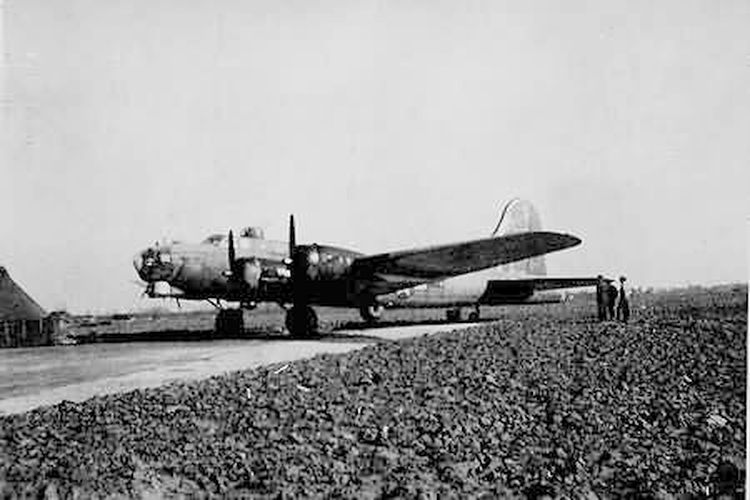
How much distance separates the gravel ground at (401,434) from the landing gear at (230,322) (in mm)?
7678

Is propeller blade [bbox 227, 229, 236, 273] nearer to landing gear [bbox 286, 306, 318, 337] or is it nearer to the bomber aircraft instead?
the bomber aircraft

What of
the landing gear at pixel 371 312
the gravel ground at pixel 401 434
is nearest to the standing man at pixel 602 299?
the landing gear at pixel 371 312

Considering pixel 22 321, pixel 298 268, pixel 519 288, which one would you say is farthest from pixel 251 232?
pixel 519 288

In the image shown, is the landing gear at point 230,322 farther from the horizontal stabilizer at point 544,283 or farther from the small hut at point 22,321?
the horizontal stabilizer at point 544,283

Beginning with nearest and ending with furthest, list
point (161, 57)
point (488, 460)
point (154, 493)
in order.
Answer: point (154, 493)
point (488, 460)
point (161, 57)

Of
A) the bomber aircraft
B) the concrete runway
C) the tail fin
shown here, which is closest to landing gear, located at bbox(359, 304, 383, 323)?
the bomber aircraft

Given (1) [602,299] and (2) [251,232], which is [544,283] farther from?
(2) [251,232]

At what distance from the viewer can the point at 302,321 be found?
576 inches

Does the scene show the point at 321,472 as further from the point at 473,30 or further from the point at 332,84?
the point at 473,30

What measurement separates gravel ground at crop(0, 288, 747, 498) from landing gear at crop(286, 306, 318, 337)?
649cm

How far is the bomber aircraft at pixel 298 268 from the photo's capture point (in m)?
13.9

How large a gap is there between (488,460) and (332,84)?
152 inches

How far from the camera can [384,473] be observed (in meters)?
4.98

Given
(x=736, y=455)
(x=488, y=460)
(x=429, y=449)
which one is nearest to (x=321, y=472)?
(x=429, y=449)
